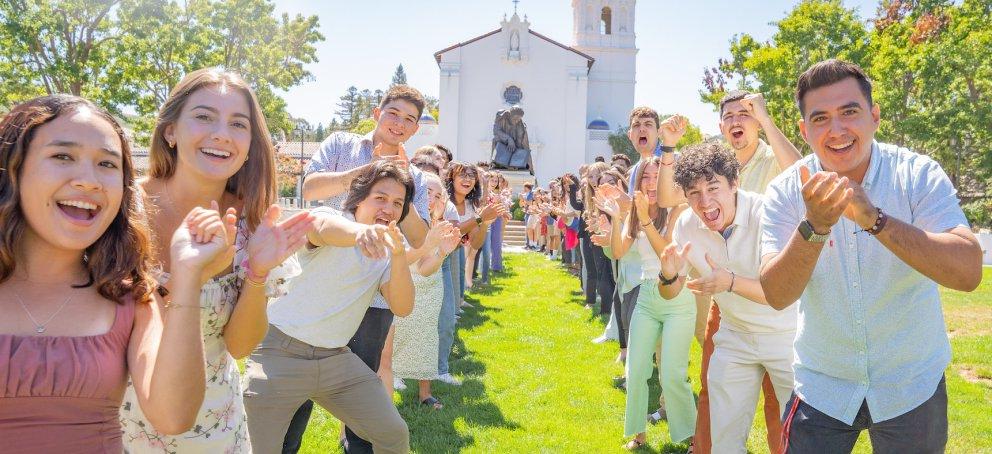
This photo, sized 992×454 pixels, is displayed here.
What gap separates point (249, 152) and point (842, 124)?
219 cm

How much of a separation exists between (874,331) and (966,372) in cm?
555

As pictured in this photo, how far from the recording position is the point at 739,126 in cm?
435

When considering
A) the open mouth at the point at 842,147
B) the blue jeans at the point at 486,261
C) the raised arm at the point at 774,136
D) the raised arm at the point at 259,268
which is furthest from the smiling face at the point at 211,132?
the blue jeans at the point at 486,261

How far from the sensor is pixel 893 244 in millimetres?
2113

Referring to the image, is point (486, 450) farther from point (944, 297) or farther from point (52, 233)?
point (944, 297)

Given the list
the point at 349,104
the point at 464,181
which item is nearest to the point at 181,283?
the point at 464,181

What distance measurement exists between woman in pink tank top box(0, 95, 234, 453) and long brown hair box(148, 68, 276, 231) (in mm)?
479

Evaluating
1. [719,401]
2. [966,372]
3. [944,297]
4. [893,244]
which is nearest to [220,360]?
[893,244]

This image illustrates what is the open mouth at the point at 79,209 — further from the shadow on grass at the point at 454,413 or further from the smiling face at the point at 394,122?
the shadow on grass at the point at 454,413

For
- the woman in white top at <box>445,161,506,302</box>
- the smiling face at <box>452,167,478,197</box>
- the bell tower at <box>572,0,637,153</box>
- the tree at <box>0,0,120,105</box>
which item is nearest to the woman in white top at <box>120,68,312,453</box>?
the woman in white top at <box>445,161,506,302</box>

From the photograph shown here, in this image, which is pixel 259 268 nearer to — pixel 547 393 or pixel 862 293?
pixel 862 293

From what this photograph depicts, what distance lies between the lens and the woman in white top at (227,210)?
7.06 ft

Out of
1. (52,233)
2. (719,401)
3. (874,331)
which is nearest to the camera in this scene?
(52,233)

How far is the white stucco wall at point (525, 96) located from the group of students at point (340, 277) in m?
37.4
